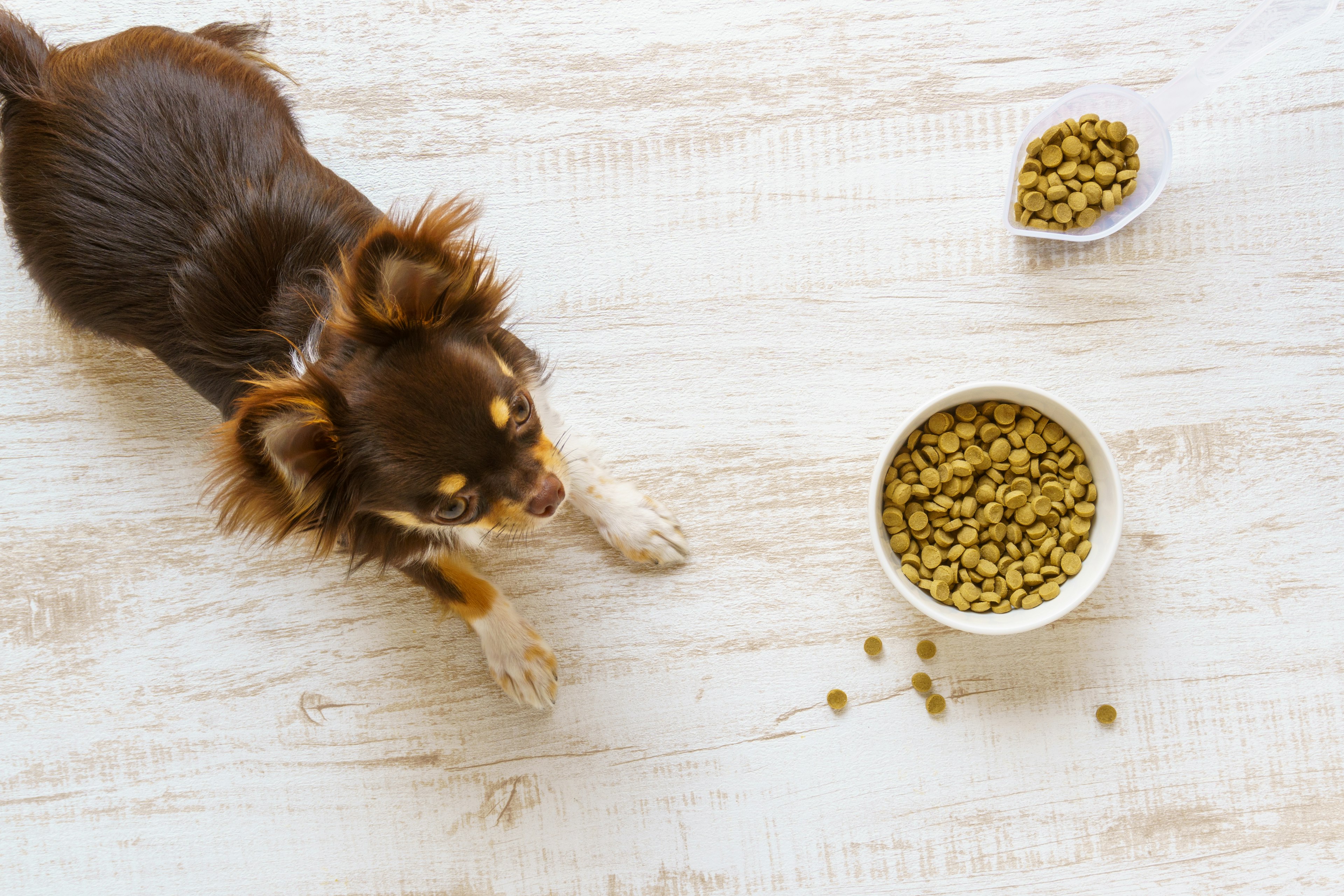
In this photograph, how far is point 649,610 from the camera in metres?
2.15

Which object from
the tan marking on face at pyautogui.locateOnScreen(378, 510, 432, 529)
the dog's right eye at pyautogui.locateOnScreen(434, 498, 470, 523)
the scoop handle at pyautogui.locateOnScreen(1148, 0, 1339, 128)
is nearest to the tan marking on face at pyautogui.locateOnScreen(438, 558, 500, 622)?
the tan marking on face at pyautogui.locateOnScreen(378, 510, 432, 529)

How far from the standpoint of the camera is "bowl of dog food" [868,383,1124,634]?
6.33ft

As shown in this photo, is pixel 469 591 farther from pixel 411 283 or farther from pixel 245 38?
pixel 245 38

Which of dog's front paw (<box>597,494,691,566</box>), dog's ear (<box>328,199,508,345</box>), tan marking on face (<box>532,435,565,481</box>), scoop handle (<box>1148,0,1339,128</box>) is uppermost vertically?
scoop handle (<box>1148,0,1339,128</box>)

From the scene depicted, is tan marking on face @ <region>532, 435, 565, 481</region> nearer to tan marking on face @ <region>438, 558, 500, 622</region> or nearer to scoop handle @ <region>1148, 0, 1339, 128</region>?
tan marking on face @ <region>438, 558, 500, 622</region>

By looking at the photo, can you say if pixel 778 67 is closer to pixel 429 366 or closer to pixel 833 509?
pixel 833 509

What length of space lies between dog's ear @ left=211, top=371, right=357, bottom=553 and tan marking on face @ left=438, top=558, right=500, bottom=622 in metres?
0.44

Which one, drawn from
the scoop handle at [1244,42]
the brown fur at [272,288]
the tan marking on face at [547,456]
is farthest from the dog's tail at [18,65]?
the scoop handle at [1244,42]

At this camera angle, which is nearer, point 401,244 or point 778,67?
point 401,244

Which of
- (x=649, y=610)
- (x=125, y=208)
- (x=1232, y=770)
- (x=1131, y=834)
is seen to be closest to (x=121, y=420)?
(x=125, y=208)

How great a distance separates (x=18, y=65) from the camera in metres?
1.75

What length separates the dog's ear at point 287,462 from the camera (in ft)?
4.47

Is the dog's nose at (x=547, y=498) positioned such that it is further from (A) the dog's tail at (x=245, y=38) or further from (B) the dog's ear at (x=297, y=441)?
(A) the dog's tail at (x=245, y=38)

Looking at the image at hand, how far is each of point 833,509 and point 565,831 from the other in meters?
1.01
